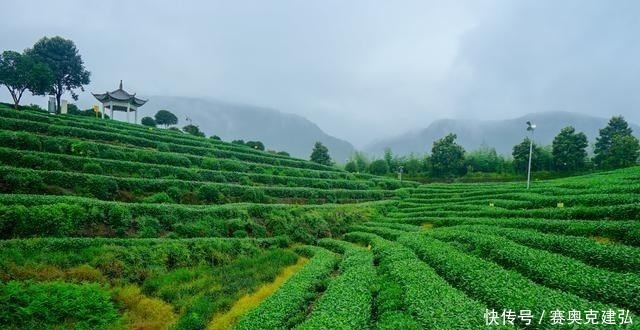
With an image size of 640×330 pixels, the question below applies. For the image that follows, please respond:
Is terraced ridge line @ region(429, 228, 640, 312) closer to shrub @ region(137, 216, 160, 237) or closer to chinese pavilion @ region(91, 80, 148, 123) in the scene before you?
shrub @ region(137, 216, 160, 237)

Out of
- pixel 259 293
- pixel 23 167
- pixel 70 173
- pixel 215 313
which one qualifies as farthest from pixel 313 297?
pixel 23 167

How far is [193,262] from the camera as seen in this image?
71.1 ft

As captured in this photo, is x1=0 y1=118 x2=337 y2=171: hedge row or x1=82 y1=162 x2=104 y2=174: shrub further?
x1=0 y1=118 x2=337 y2=171: hedge row

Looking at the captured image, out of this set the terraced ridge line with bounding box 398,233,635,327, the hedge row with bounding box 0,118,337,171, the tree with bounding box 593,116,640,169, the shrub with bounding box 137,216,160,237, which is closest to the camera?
the terraced ridge line with bounding box 398,233,635,327

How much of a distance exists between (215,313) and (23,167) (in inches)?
773

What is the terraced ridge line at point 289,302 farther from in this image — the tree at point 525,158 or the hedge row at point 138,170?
the tree at point 525,158

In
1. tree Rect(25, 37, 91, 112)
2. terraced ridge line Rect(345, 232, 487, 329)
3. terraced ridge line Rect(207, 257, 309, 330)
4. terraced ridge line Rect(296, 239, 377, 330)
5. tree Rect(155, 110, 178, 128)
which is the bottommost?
terraced ridge line Rect(207, 257, 309, 330)

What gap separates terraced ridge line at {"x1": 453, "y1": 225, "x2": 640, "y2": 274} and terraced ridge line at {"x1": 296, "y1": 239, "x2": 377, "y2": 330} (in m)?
7.72

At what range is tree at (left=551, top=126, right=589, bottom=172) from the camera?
6131 cm

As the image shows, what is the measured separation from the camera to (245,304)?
16609mm

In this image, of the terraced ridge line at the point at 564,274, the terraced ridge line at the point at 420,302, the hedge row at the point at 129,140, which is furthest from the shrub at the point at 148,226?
the hedge row at the point at 129,140

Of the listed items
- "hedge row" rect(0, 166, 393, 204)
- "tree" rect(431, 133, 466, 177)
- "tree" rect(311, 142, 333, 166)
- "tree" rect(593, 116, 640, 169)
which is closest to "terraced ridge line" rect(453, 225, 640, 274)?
"hedge row" rect(0, 166, 393, 204)

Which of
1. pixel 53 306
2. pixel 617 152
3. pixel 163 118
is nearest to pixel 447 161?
pixel 617 152

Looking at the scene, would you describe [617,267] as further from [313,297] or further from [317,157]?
[317,157]
